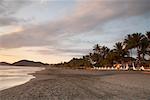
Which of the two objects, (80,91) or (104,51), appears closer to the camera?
(80,91)

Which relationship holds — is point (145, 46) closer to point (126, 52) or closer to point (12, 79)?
point (126, 52)

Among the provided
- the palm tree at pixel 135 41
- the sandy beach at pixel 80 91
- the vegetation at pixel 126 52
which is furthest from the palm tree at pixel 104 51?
the sandy beach at pixel 80 91

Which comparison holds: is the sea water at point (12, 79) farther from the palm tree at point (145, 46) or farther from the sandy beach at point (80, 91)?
the palm tree at point (145, 46)

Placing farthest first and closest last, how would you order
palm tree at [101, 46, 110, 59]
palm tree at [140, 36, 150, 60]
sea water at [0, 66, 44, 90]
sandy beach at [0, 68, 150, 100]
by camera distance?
1. palm tree at [101, 46, 110, 59]
2. palm tree at [140, 36, 150, 60]
3. sea water at [0, 66, 44, 90]
4. sandy beach at [0, 68, 150, 100]

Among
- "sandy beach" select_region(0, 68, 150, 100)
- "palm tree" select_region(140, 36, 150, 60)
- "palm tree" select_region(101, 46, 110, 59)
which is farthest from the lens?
"palm tree" select_region(101, 46, 110, 59)

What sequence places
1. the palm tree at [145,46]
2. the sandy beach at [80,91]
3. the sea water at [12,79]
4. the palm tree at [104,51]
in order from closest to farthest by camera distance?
1. the sandy beach at [80,91]
2. the sea water at [12,79]
3. the palm tree at [145,46]
4. the palm tree at [104,51]

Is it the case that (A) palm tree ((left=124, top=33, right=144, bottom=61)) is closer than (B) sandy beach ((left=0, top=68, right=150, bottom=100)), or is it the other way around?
(B) sandy beach ((left=0, top=68, right=150, bottom=100))

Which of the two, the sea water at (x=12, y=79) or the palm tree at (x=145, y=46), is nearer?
the sea water at (x=12, y=79)

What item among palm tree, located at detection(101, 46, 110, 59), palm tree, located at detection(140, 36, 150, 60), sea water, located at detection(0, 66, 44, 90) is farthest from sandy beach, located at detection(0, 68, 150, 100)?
palm tree, located at detection(101, 46, 110, 59)

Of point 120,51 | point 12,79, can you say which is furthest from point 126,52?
point 12,79

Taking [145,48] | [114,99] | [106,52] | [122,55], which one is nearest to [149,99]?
[114,99]

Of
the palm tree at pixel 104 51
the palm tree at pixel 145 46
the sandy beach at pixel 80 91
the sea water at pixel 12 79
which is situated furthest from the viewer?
the palm tree at pixel 104 51

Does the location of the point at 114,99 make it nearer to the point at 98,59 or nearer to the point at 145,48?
the point at 145,48

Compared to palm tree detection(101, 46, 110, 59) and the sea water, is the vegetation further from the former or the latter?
the sea water
